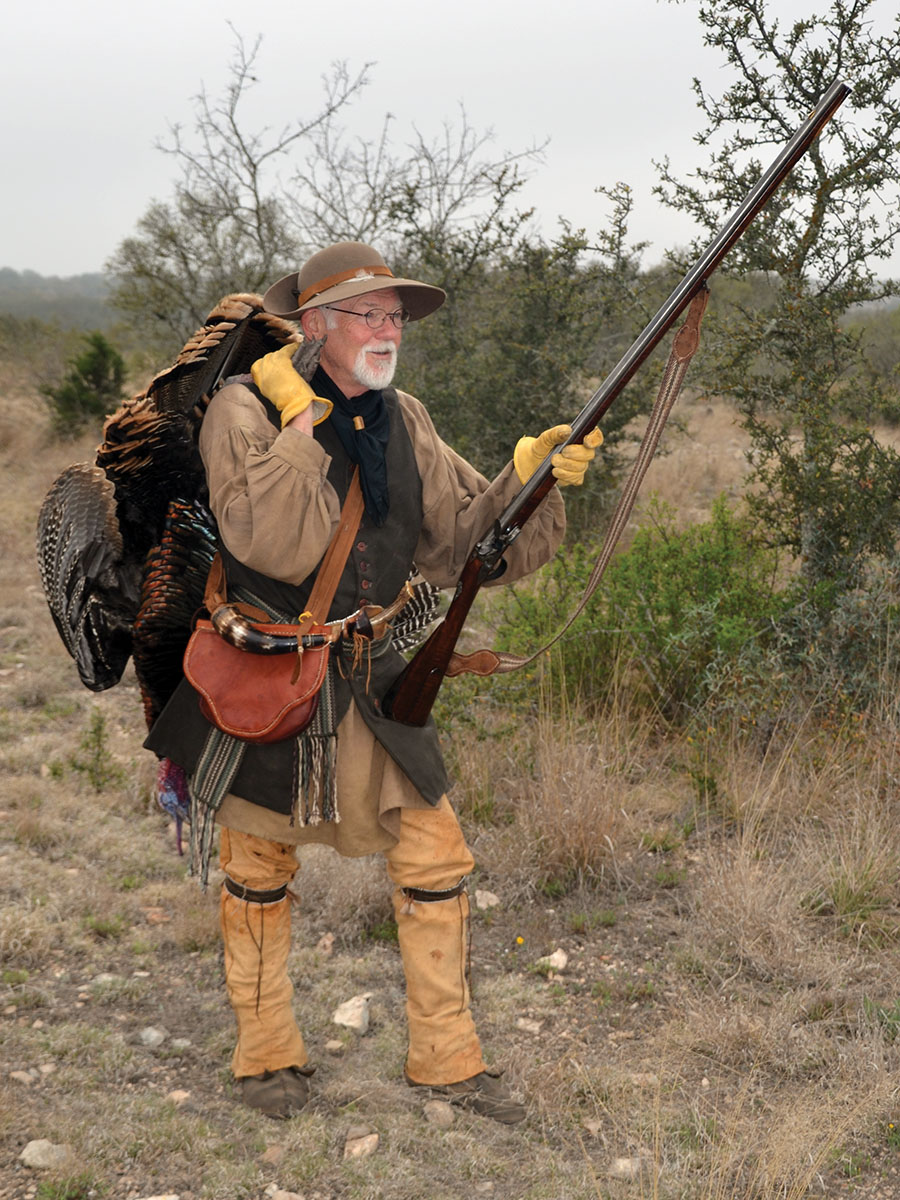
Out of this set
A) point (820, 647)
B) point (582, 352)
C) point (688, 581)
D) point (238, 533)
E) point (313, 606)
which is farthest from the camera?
point (582, 352)

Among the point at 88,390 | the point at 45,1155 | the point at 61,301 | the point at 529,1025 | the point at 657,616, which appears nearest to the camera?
the point at 45,1155

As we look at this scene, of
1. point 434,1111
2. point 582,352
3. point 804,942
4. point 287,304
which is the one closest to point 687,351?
point 287,304

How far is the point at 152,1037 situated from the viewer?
3.31 meters

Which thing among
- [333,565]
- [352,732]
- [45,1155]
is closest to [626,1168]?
[352,732]

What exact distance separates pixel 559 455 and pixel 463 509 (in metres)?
0.41

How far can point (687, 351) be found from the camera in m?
2.92

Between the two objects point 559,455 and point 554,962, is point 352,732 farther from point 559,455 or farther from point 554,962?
point 554,962

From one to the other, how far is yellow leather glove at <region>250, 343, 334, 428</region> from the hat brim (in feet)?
0.53

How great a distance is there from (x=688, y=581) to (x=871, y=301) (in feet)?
4.98

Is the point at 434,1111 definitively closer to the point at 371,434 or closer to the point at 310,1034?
the point at 310,1034

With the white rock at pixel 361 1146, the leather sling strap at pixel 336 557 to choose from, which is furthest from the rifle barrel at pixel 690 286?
the white rock at pixel 361 1146

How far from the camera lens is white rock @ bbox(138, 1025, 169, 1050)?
3293 mm

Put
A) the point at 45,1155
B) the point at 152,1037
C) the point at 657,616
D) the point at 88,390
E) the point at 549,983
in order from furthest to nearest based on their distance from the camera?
1. the point at 88,390
2. the point at 657,616
3. the point at 549,983
4. the point at 152,1037
5. the point at 45,1155

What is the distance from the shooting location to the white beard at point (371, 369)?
2.89 m
